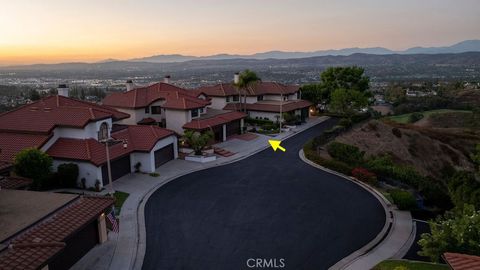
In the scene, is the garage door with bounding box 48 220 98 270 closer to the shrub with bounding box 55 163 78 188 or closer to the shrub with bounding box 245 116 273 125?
the shrub with bounding box 55 163 78 188

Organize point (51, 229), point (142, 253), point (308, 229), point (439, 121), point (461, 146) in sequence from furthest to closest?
point (439, 121), point (461, 146), point (308, 229), point (142, 253), point (51, 229)

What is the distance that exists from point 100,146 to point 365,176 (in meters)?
24.8

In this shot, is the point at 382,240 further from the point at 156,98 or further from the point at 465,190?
the point at 156,98

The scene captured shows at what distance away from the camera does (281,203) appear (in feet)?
93.9

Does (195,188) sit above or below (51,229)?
below

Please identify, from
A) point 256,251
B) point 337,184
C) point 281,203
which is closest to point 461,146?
point 337,184

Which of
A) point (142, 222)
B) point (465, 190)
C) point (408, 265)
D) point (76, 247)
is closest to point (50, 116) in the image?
point (142, 222)

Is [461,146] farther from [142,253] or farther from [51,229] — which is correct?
[51,229]

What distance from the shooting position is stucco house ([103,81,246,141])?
4903 centimetres

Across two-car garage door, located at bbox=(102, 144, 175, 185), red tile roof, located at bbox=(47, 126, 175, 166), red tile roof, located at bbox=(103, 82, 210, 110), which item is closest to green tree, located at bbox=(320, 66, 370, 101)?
red tile roof, located at bbox=(103, 82, 210, 110)

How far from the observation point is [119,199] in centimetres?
2886

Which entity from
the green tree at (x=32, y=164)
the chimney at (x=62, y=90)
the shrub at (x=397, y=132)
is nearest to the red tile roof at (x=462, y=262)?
the green tree at (x=32, y=164)

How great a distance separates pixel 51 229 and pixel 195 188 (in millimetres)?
14596

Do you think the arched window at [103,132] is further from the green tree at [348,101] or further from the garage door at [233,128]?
the green tree at [348,101]
